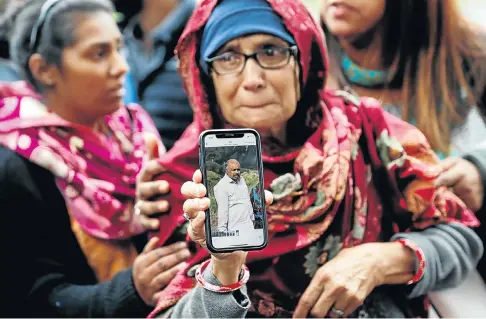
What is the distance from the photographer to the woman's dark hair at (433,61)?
105 centimetres

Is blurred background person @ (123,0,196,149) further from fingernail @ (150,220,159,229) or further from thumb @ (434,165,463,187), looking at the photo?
thumb @ (434,165,463,187)

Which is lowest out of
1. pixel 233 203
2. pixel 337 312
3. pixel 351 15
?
pixel 337 312

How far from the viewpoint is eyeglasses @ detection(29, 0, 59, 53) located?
1.02 metres

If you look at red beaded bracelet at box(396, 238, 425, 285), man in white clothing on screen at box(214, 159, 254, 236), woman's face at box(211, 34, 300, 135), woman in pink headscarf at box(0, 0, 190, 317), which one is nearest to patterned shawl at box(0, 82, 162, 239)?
woman in pink headscarf at box(0, 0, 190, 317)

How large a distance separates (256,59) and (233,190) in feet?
0.78

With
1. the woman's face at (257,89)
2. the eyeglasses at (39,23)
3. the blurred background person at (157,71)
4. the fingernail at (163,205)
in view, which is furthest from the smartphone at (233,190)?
the eyeglasses at (39,23)

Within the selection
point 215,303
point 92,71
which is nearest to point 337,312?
point 215,303

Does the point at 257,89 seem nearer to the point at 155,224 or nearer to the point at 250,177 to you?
the point at 250,177

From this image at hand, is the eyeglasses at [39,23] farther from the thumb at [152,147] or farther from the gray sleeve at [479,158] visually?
the gray sleeve at [479,158]

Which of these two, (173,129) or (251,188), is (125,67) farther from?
(251,188)

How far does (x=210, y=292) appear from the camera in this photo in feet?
2.39

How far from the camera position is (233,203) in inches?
29.3

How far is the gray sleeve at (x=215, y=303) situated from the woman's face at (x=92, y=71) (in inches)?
17.8

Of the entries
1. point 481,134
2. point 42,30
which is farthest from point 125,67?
point 481,134
